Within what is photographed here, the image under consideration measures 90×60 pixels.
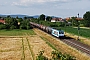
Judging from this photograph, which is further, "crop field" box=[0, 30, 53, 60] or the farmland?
the farmland

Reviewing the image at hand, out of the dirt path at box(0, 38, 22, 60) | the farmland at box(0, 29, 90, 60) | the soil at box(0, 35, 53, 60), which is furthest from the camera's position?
the farmland at box(0, 29, 90, 60)

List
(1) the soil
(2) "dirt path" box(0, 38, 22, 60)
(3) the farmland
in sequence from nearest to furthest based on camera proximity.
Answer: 1. (2) "dirt path" box(0, 38, 22, 60)
2. (1) the soil
3. (3) the farmland

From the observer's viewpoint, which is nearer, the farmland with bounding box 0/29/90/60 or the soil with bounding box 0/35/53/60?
the soil with bounding box 0/35/53/60

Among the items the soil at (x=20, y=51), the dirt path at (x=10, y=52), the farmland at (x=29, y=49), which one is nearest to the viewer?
the dirt path at (x=10, y=52)

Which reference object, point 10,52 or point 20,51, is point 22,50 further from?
point 10,52

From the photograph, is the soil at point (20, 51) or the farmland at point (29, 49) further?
the farmland at point (29, 49)

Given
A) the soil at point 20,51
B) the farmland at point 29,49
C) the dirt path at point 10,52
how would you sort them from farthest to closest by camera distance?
the farmland at point 29,49 < the soil at point 20,51 < the dirt path at point 10,52

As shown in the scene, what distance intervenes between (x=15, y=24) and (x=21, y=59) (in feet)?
251

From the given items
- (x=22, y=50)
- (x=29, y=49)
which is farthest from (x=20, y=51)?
(x=29, y=49)

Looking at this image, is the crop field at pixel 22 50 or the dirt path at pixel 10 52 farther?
the crop field at pixel 22 50

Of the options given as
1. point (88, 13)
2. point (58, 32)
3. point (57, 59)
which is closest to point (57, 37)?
point (58, 32)

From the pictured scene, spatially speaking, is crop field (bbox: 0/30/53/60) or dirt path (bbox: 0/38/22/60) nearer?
dirt path (bbox: 0/38/22/60)

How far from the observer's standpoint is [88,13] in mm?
153750

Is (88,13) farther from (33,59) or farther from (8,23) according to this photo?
(33,59)
